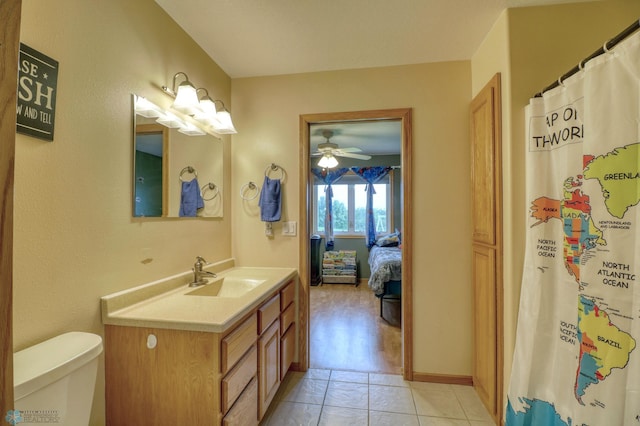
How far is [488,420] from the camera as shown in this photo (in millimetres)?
1750

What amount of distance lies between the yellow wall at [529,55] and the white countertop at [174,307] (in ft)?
4.63

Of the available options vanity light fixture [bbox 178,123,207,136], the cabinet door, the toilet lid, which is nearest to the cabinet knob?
the toilet lid

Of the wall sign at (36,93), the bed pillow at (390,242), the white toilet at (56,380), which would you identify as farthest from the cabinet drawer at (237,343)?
the bed pillow at (390,242)

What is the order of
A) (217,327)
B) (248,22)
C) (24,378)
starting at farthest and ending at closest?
(248,22), (217,327), (24,378)

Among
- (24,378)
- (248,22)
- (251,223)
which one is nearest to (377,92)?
(248,22)

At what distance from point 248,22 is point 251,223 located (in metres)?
1.41

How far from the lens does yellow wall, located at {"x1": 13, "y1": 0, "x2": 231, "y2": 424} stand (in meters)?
0.98

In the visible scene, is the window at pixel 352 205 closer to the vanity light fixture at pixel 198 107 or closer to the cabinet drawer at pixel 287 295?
the cabinet drawer at pixel 287 295

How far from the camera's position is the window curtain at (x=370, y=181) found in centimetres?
547

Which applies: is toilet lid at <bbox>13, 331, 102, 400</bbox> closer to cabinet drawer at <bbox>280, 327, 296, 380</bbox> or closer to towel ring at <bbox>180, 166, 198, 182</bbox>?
towel ring at <bbox>180, 166, 198, 182</bbox>

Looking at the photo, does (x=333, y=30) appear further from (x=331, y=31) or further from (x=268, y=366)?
(x=268, y=366)

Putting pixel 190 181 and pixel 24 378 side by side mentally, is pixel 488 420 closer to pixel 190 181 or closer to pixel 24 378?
pixel 24 378

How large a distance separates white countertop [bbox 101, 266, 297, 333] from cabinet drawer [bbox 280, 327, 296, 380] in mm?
511

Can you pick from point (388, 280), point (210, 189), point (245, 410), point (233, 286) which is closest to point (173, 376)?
point (245, 410)
